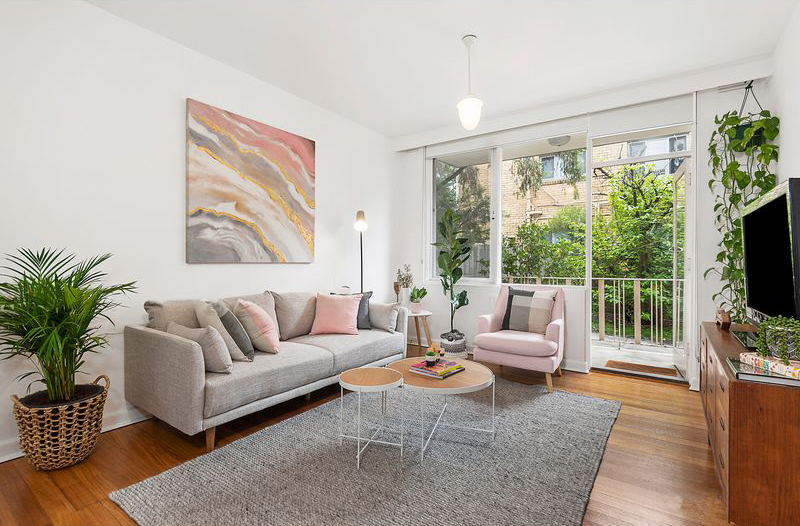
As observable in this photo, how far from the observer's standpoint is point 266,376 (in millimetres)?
2578

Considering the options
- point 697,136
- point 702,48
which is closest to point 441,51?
point 702,48

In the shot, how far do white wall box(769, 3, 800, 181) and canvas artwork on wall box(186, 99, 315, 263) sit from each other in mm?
3817

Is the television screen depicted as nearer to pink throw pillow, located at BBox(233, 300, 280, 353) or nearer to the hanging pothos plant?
the hanging pothos plant

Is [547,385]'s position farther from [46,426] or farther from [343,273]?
[46,426]

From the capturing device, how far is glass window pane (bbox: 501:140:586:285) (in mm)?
4258

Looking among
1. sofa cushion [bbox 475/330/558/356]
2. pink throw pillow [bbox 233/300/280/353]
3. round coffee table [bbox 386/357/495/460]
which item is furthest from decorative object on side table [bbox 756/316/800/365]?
pink throw pillow [bbox 233/300/280/353]

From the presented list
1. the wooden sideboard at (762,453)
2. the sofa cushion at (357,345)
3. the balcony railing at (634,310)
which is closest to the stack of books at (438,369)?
the sofa cushion at (357,345)

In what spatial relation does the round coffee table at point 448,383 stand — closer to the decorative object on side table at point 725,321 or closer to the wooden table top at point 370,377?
the wooden table top at point 370,377

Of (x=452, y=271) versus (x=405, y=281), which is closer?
(x=452, y=271)

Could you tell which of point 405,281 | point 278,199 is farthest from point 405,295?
point 278,199

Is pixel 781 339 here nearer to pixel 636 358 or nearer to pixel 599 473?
pixel 599 473

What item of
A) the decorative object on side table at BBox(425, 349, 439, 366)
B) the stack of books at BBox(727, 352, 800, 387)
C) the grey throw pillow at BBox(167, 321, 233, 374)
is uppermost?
the stack of books at BBox(727, 352, 800, 387)

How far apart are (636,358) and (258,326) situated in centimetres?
444

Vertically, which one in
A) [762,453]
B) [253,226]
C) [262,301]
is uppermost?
[253,226]
